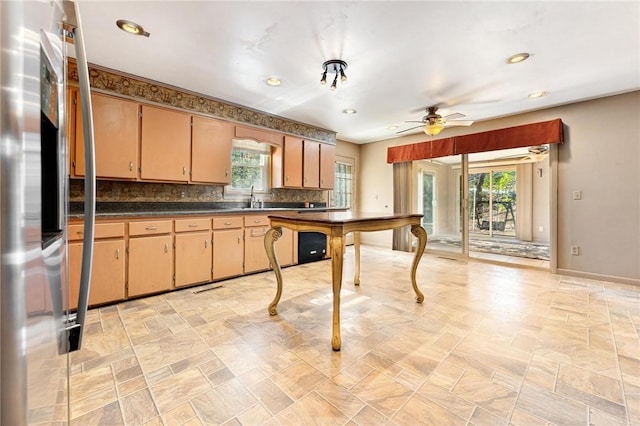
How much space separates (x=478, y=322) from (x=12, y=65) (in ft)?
9.79

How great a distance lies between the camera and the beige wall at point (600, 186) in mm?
3543

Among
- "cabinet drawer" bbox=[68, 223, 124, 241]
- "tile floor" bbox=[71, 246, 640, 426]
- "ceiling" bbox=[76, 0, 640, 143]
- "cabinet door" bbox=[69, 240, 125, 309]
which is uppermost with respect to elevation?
"ceiling" bbox=[76, 0, 640, 143]

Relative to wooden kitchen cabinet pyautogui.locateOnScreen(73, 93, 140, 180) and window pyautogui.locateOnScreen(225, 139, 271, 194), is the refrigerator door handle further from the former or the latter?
window pyautogui.locateOnScreen(225, 139, 271, 194)

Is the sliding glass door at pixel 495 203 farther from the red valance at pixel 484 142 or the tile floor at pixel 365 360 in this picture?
the tile floor at pixel 365 360

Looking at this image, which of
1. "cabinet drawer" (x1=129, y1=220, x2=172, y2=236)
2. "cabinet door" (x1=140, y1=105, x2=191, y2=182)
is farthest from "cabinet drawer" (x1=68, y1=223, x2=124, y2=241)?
"cabinet door" (x1=140, y1=105, x2=191, y2=182)

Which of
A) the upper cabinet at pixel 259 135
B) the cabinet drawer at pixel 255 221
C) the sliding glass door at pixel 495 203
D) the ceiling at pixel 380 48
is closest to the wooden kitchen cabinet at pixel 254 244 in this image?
the cabinet drawer at pixel 255 221

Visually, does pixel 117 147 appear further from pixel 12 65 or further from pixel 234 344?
pixel 12 65

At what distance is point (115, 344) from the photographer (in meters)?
2.03

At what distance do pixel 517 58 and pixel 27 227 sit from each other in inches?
147

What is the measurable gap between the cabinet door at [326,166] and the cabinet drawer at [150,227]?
9.63ft

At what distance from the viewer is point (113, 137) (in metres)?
2.93

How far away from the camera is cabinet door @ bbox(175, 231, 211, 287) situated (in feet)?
10.5

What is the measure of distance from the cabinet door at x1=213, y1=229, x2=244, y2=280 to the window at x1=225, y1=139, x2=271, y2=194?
3.00ft

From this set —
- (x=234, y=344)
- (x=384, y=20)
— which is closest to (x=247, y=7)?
(x=384, y=20)
